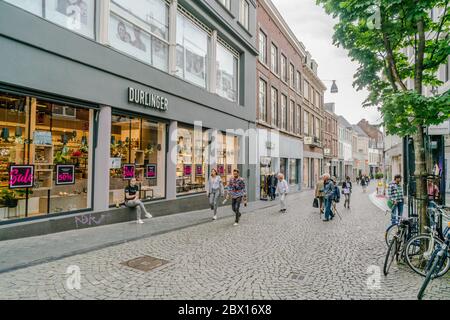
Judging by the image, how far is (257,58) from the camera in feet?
63.4

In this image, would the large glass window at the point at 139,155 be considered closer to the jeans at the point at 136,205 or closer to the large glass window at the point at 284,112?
the jeans at the point at 136,205

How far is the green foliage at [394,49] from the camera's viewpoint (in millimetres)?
5031

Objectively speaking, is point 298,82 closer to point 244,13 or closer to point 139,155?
point 244,13

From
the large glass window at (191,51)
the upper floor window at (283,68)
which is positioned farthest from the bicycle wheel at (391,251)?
the upper floor window at (283,68)

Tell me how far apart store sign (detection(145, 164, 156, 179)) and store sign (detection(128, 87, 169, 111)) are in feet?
7.22

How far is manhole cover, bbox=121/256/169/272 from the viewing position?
520 centimetres

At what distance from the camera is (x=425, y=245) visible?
505 centimetres

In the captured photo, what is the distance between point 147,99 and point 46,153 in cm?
372

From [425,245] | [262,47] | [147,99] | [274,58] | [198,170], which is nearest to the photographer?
Result: [425,245]

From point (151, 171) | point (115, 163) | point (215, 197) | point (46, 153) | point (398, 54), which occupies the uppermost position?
point (398, 54)

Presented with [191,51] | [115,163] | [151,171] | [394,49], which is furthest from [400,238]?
[191,51]

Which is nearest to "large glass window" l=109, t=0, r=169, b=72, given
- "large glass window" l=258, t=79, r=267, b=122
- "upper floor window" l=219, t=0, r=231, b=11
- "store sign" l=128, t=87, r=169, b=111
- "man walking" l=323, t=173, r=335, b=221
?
"store sign" l=128, t=87, r=169, b=111
